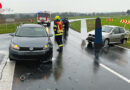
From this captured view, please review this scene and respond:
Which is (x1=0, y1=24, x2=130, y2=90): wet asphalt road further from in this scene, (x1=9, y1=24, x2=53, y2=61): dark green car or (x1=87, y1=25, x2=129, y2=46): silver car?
(x1=87, y1=25, x2=129, y2=46): silver car

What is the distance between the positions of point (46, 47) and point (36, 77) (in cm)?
176

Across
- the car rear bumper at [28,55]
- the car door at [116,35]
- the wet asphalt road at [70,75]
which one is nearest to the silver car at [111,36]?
the car door at [116,35]

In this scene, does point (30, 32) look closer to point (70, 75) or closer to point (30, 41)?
point (30, 41)

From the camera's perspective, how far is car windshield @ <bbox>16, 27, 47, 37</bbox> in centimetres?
814

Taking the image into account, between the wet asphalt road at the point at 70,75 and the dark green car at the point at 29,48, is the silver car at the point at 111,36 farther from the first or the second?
the dark green car at the point at 29,48

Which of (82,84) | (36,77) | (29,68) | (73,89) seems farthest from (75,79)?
(29,68)

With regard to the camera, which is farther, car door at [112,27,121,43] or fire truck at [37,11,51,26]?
fire truck at [37,11,51,26]

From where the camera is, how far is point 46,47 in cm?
712

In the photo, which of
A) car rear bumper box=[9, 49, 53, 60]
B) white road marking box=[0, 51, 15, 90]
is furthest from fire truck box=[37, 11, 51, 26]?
car rear bumper box=[9, 49, 53, 60]

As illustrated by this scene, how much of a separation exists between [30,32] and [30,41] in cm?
122

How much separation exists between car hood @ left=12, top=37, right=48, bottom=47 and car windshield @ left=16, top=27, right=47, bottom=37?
51cm

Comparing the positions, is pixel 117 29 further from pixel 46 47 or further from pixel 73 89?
pixel 73 89

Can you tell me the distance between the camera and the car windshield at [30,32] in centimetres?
814

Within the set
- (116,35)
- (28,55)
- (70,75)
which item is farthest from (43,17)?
(70,75)
